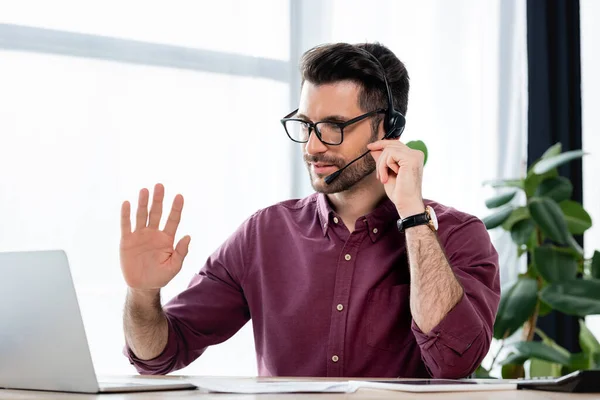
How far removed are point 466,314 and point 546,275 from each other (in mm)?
1388

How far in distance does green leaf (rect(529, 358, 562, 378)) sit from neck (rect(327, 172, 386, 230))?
141 cm

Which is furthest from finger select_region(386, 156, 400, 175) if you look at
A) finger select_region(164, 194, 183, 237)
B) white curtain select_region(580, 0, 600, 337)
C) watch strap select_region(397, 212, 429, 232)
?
white curtain select_region(580, 0, 600, 337)

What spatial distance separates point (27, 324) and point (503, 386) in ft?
2.22

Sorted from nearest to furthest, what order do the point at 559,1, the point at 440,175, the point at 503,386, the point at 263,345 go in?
the point at 503,386 < the point at 263,345 < the point at 440,175 < the point at 559,1

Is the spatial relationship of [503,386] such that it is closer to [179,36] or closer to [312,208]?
[312,208]

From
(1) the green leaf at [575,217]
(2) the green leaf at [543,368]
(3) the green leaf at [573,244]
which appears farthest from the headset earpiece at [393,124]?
(2) the green leaf at [543,368]

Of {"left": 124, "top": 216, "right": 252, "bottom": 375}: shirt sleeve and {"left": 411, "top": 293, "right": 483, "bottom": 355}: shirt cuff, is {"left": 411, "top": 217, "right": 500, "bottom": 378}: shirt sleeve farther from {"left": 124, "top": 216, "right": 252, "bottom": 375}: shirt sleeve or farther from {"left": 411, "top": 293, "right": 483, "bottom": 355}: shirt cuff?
{"left": 124, "top": 216, "right": 252, "bottom": 375}: shirt sleeve

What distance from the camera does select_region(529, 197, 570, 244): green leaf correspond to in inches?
106

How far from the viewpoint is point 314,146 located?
1.77m

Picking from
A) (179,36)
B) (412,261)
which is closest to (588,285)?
(412,261)

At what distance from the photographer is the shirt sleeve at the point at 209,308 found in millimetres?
1748

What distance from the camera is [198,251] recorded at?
263cm

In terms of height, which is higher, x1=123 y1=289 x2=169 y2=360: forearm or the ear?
the ear

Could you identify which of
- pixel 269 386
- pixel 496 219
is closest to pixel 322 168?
pixel 269 386
